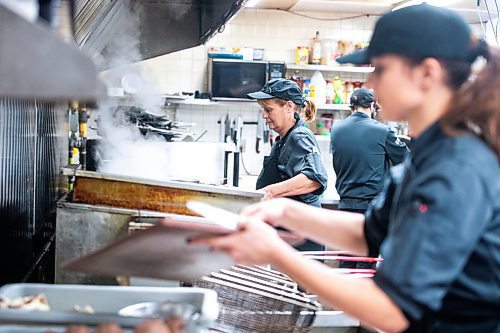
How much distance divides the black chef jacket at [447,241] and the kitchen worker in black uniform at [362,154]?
3.38 metres

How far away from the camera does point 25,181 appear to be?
289 centimetres

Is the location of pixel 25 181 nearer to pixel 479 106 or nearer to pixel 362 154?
pixel 479 106

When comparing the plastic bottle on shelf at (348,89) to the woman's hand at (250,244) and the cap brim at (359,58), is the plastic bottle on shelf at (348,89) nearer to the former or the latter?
the cap brim at (359,58)

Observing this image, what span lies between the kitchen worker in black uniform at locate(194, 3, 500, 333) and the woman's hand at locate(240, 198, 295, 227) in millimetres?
370

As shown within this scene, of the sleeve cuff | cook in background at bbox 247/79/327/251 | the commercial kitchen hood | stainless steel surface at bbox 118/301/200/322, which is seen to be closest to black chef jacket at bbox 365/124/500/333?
the sleeve cuff

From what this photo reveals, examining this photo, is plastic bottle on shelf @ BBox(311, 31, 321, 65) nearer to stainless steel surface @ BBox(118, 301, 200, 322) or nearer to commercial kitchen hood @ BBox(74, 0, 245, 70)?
commercial kitchen hood @ BBox(74, 0, 245, 70)

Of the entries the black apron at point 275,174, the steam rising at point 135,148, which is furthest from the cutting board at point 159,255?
the black apron at point 275,174

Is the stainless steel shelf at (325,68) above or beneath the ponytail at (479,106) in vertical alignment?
above

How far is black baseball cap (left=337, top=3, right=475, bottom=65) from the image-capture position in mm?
1431


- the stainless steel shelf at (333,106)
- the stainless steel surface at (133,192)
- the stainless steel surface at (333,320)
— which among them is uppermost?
the stainless steel shelf at (333,106)

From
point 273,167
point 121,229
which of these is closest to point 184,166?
point 273,167

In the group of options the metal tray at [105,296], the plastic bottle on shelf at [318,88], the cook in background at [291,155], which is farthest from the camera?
the plastic bottle on shelf at [318,88]

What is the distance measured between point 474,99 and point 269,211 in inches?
27.2

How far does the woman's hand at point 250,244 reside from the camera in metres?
1.44
